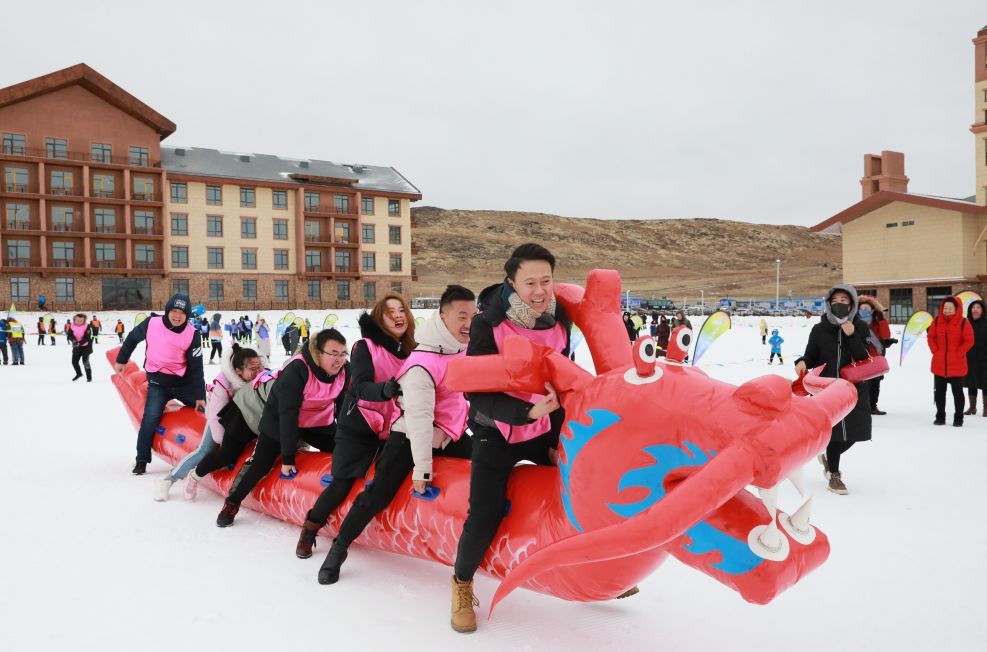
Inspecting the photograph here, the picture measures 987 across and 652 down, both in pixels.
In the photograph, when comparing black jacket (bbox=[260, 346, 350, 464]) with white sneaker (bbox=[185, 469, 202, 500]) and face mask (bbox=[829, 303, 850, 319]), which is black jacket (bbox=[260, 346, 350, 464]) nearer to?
white sneaker (bbox=[185, 469, 202, 500])

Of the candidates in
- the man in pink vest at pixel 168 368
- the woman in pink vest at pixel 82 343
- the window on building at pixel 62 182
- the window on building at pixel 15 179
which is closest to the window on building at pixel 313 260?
the window on building at pixel 62 182

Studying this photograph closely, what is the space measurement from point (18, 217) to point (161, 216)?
24.0 feet

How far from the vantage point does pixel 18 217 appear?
37406mm

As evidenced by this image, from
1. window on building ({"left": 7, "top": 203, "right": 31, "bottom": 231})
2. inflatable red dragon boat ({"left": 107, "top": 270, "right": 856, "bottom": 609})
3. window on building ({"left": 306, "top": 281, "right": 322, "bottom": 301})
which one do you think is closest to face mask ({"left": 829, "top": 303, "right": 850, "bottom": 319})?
inflatable red dragon boat ({"left": 107, "top": 270, "right": 856, "bottom": 609})

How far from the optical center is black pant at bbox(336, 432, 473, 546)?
139 inches

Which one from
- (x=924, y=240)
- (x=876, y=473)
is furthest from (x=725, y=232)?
(x=876, y=473)

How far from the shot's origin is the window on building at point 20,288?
122ft

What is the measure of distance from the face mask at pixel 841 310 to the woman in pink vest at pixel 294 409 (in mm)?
3985

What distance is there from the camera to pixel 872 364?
5312 mm

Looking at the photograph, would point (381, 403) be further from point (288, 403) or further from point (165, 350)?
point (165, 350)

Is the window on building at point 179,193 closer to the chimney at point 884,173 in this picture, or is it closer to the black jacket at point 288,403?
the black jacket at point 288,403

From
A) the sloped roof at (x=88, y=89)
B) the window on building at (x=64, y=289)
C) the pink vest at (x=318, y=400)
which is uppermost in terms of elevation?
the sloped roof at (x=88, y=89)

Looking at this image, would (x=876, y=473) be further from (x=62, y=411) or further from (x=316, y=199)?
(x=316, y=199)

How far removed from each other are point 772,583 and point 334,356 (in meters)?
3.11
